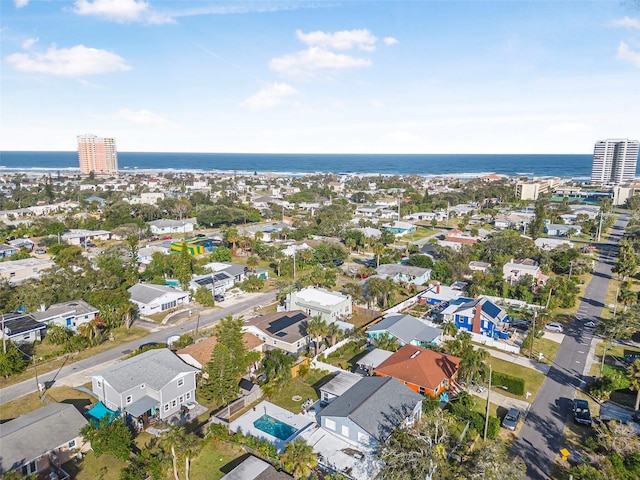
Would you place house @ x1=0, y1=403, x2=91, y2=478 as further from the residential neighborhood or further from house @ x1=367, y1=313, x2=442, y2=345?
house @ x1=367, y1=313, x2=442, y2=345

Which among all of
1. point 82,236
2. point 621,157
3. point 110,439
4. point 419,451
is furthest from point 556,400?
point 621,157

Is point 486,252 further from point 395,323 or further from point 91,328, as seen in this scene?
point 91,328

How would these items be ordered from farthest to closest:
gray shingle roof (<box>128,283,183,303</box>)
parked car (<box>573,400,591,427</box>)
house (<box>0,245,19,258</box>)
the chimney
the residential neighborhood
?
house (<box>0,245,19,258</box>)
gray shingle roof (<box>128,283,183,303</box>)
the chimney
parked car (<box>573,400,591,427</box>)
the residential neighborhood

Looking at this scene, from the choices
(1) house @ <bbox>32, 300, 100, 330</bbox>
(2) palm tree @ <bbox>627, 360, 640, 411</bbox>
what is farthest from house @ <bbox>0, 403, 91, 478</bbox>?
(2) palm tree @ <bbox>627, 360, 640, 411</bbox>

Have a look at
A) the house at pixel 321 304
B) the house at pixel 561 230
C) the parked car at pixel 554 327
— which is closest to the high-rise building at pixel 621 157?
the house at pixel 561 230

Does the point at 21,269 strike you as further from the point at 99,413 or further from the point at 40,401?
the point at 99,413

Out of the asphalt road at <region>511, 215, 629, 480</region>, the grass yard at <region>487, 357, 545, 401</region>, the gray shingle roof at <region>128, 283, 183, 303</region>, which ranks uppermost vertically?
the gray shingle roof at <region>128, 283, 183, 303</region>

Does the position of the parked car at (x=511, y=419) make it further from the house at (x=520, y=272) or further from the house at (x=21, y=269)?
the house at (x=21, y=269)
